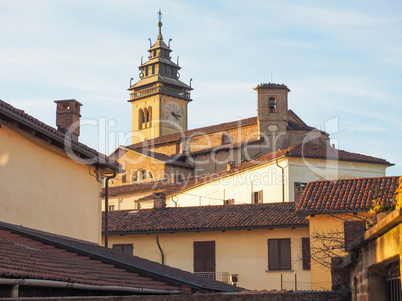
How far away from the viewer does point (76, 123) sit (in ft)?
69.8

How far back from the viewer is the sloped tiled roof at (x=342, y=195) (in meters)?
25.6

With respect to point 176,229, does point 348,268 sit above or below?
below

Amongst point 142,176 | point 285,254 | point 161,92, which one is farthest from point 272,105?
point 161,92

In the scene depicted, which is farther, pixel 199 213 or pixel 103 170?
pixel 199 213

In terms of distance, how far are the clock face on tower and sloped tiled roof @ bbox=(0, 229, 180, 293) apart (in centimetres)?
7573

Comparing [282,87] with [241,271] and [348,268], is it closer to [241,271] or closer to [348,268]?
[241,271]

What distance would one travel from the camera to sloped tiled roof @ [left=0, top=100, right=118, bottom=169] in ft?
52.8

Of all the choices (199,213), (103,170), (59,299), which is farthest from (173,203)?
(59,299)

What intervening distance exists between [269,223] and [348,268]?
16845mm

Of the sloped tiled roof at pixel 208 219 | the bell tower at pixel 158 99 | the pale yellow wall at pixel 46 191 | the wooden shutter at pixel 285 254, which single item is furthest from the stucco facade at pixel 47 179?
the bell tower at pixel 158 99

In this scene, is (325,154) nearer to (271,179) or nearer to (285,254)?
(271,179)

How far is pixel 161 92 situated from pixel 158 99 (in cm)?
97

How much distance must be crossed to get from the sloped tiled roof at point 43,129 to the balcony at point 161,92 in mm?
70282

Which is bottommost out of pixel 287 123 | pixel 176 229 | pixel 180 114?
pixel 176 229
